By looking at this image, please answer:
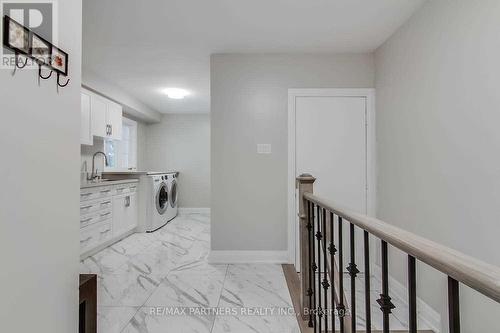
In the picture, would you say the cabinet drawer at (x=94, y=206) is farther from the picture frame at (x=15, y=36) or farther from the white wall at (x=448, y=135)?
the white wall at (x=448, y=135)

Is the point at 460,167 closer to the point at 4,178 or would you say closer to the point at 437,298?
the point at 437,298

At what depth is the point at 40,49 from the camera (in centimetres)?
86

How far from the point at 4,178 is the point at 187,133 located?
19.6 feet

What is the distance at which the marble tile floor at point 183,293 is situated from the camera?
192 centimetres

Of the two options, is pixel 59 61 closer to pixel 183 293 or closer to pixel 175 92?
pixel 183 293

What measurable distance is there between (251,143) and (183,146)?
12.4 feet

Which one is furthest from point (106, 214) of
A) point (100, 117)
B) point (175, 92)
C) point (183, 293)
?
point (175, 92)

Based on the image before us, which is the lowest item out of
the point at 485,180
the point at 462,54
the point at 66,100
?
the point at 485,180

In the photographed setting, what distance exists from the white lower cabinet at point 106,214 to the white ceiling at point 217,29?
64.5 inches

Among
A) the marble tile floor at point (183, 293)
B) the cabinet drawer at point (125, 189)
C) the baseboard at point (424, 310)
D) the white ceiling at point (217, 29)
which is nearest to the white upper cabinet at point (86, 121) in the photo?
the white ceiling at point (217, 29)

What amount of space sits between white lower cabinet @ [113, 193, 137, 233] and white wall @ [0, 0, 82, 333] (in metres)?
3.18

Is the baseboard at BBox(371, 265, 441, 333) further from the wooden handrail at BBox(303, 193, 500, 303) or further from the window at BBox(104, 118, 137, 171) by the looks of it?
the window at BBox(104, 118, 137, 171)

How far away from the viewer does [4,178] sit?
0.72m

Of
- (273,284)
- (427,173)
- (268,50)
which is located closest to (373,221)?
(427,173)
